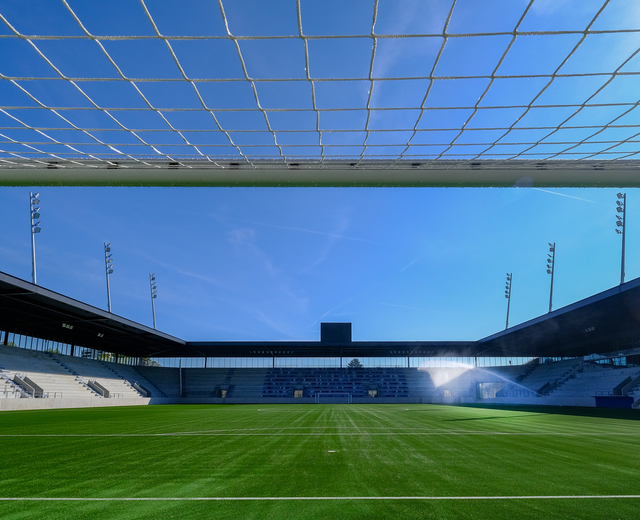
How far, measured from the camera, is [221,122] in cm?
458

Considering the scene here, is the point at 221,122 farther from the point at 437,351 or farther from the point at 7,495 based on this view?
the point at 437,351

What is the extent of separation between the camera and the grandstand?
28891 millimetres

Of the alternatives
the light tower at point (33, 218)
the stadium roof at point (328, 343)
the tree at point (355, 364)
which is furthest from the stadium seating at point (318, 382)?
the light tower at point (33, 218)

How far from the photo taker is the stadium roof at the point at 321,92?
327 centimetres

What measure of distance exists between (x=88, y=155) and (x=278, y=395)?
4958 centimetres

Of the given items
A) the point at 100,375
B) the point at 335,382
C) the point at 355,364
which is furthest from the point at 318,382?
the point at 100,375

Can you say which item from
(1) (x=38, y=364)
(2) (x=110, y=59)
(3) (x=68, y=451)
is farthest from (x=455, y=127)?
(1) (x=38, y=364)

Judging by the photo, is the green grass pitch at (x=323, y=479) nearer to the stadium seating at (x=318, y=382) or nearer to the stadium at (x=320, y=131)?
the stadium at (x=320, y=131)

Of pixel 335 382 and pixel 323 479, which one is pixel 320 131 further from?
pixel 335 382

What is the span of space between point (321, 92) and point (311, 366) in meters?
55.1

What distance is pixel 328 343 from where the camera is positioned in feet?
156

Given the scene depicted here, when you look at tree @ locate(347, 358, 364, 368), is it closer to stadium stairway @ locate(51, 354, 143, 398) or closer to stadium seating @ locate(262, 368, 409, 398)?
stadium seating @ locate(262, 368, 409, 398)

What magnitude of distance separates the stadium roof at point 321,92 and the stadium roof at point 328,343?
21.7m

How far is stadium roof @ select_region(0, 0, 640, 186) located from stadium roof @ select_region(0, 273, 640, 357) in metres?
21.7
